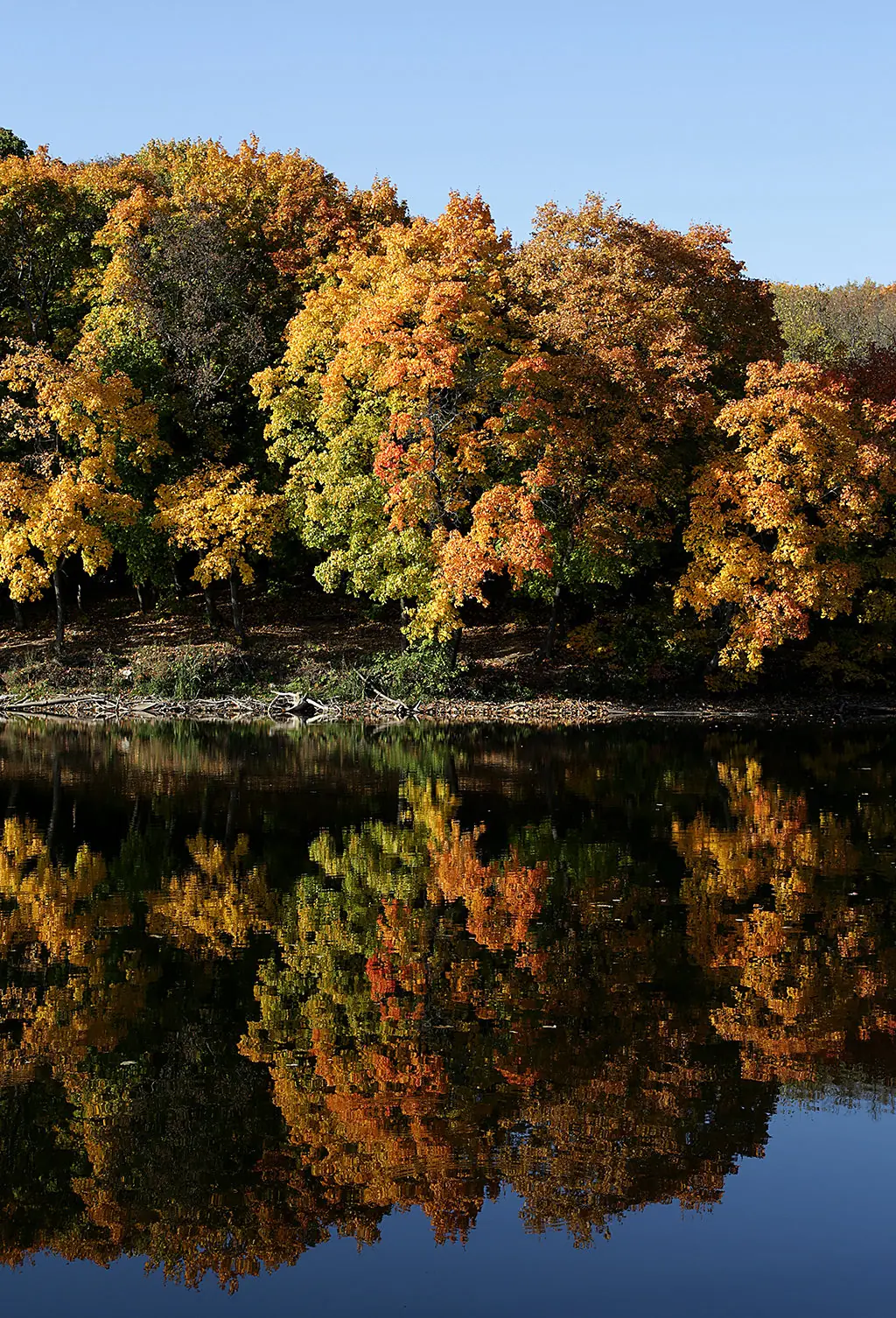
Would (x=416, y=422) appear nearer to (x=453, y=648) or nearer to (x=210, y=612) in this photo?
(x=453, y=648)

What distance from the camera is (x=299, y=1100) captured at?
8.95m

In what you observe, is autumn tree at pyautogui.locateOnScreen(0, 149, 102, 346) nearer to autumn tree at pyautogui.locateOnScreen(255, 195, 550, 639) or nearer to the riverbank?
autumn tree at pyautogui.locateOnScreen(255, 195, 550, 639)

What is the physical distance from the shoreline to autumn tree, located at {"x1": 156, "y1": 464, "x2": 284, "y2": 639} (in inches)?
174

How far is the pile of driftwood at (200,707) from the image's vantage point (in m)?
38.8

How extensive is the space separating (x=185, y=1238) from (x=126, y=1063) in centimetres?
253

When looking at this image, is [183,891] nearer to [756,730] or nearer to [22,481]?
[756,730]

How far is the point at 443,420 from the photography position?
3844 cm

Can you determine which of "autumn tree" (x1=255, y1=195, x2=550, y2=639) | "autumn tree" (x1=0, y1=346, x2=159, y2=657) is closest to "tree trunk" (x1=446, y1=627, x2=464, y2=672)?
"autumn tree" (x1=255, y1=195, x2=550, y2=639)

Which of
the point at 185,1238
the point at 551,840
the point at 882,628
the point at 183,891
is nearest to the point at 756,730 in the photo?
the point at 882,628

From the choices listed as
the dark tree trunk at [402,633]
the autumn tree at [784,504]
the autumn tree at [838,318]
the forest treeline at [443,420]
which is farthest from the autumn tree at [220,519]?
the autumn tree at [838,318]

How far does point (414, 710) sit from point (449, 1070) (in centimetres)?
2960

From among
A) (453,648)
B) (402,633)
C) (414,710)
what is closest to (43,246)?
(402,633)

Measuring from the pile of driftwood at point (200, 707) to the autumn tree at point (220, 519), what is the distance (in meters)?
4.23

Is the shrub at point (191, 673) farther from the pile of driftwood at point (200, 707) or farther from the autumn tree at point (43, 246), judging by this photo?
the autumn tree at point (43, 246)
